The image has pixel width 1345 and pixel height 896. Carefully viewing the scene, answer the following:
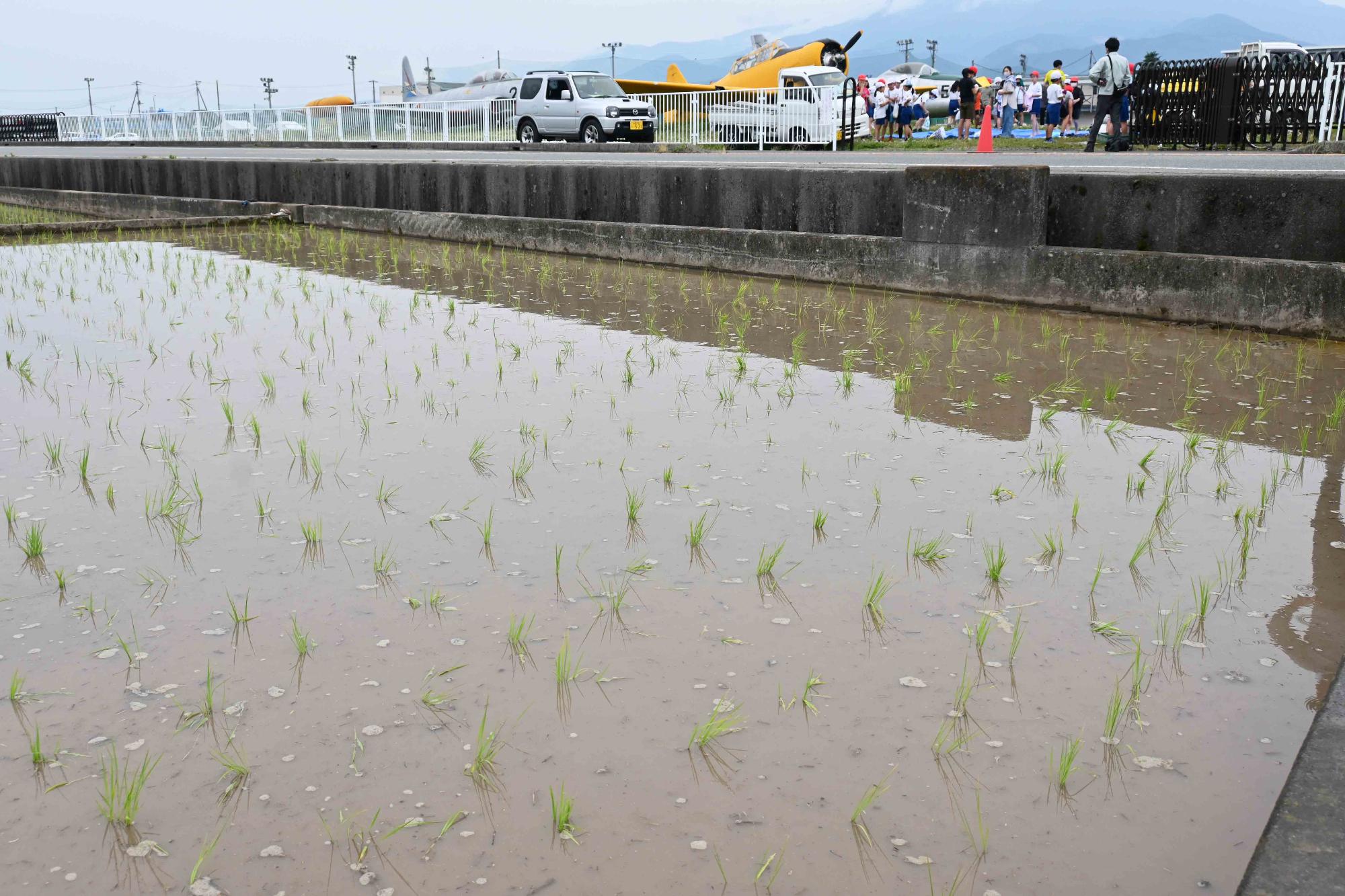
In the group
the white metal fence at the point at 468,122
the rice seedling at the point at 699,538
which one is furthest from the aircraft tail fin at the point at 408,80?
the rice seedling at the point at 699,538

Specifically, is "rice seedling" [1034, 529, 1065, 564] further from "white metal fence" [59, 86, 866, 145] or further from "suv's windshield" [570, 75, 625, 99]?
"suv's windshield" [570, 75, 625, 99]

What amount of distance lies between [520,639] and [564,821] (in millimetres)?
746

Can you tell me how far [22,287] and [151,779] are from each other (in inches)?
312

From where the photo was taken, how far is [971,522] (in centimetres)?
357

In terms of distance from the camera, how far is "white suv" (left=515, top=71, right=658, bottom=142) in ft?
79.0

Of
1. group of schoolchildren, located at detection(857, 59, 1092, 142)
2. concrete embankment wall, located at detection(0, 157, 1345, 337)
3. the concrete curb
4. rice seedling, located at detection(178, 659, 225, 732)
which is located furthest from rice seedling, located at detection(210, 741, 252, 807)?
group of schoolchildren, located at detection(857, 59, 1092, 142)

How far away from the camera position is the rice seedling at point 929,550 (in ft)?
10.7

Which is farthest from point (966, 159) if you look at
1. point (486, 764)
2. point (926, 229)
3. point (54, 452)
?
point (486, 764)

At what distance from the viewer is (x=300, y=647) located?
2.71m

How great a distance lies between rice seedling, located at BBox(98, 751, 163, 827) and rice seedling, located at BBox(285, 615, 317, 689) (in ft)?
1.27

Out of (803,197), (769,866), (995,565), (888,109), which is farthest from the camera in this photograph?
(888,109)

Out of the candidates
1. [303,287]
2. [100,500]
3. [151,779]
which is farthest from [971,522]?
[303,287]

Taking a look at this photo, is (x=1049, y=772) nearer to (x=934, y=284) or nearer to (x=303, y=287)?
(x=934, y=284)

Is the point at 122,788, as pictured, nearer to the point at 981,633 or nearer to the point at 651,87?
the point at 981,633
